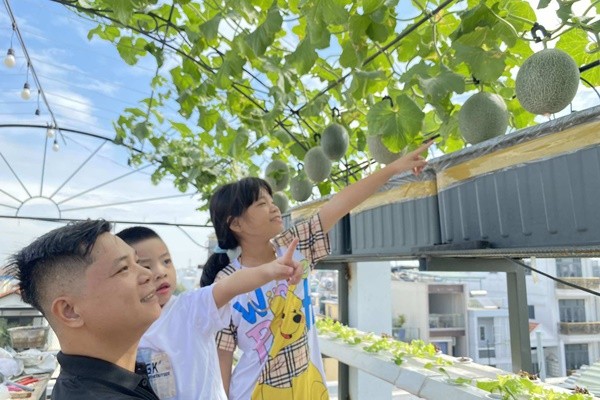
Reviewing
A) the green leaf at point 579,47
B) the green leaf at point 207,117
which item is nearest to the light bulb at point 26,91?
the green leaf at point 207,117

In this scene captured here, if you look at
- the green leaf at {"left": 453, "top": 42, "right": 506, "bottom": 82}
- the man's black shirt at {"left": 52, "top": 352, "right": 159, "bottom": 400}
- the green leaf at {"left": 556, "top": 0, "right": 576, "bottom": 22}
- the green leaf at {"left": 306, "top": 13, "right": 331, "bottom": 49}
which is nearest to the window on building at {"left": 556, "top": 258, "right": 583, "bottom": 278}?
the green leaf at {"left": 453, "top": 42, "right": 506, "bottom": 82}

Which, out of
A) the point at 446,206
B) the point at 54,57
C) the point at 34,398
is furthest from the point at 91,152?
the point at 446,206

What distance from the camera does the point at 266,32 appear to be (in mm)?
1070

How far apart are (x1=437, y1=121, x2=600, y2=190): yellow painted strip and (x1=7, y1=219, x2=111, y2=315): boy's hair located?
735 millimetres

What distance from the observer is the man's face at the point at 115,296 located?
2.03 ft

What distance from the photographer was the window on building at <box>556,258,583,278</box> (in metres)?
1.24

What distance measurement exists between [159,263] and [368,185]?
52cm

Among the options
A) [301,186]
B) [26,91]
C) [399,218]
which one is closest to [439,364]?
[399,218]

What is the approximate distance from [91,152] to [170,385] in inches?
166

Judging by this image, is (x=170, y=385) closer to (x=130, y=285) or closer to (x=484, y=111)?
(x=130, y=285)

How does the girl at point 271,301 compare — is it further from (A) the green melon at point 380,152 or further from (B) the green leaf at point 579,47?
(B) the green leaf at point 579,47

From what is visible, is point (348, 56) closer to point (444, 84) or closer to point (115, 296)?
point (444, 84)

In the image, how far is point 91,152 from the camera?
4531 mm

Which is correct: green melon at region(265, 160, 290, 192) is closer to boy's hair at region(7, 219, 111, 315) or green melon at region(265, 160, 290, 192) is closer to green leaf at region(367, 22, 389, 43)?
green leaf at region(367, 22, 389, 43)
